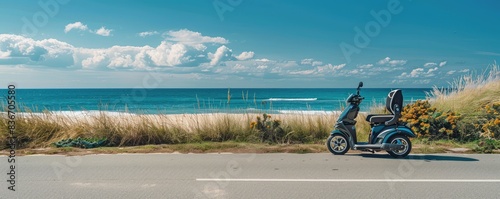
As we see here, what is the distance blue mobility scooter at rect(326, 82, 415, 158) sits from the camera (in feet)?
28.2

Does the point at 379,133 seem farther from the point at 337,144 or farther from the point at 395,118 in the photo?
the point at 337,144

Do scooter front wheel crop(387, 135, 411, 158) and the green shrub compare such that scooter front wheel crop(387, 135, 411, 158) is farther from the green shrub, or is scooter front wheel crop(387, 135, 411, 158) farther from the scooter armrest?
the green shrub

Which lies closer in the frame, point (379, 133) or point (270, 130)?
point (379, 133)

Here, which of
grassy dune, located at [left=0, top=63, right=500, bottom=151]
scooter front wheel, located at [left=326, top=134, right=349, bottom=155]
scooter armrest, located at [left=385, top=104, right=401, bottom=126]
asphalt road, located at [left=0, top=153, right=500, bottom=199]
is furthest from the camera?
grassy dune, located at [left=0, top=63, right=500, bottom=151]

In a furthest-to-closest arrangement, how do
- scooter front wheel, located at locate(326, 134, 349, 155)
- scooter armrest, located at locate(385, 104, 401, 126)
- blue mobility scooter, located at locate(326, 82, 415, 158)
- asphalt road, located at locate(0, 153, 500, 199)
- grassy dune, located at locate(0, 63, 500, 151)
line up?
grassy dune, located at locate(0, 63, 500, 151) < scooter front wheel, located at locate(326, 134, 349, 155) < scooter armrest, located at locate(385, 104, 401, 126) < blue mobility scooter, located at locate(326, 82, 415, 158) < asphalt road, located at locate(0, 153, 500, 199)

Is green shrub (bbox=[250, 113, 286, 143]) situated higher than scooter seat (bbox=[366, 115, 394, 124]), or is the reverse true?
scooter seat (bbox=[366, 115, 394, 124])

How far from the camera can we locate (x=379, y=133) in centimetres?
→ 879

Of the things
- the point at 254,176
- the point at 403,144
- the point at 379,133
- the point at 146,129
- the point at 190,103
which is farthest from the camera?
the point at 190,103

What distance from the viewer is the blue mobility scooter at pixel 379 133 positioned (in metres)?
8.60

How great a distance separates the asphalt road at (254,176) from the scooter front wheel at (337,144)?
0.49 ft

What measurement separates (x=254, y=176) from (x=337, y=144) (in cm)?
286

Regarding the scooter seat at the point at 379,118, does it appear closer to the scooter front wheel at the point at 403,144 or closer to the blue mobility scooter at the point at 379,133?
the blue mobility scooter at the point at 379,133

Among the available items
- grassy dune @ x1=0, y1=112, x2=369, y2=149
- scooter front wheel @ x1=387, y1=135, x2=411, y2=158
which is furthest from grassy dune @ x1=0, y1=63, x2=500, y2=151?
scooter front wheel @ x1=387, y1=135, x2=411, y2=158

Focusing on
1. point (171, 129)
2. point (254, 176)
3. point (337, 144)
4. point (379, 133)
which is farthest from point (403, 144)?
point (171, 129)
